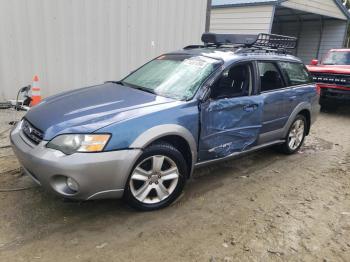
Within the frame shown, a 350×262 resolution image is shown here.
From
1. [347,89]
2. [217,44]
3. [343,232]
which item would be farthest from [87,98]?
[347,89]

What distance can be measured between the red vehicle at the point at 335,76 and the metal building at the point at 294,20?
2.62m

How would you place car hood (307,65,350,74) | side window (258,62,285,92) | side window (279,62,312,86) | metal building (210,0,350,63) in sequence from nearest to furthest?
side window (258,62,285,92)
side window (279,62,312,86)
car hood (307,65,350,74)
metal building (210,0,350,63)

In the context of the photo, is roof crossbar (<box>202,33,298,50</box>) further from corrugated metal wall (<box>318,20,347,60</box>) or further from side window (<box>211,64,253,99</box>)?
corrugated metal wall (<box>318,20,347,60</box>)

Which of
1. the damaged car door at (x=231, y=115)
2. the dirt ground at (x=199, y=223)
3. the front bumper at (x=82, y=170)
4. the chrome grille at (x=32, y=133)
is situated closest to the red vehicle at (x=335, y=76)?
the dirt ground at (x=199, y=223)

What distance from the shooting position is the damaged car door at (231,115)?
3729 mm

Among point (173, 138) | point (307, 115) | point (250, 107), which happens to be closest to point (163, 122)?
point (173, 138)

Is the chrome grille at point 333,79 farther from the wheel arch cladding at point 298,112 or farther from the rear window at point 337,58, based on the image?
the wheel arch cladding at point 298,112

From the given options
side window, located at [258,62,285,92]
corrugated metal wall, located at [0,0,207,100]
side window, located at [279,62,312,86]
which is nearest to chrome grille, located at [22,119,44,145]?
side window, located at [258,62,285,92]

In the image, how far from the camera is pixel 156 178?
3.35 m

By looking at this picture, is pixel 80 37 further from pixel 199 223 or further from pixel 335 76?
pixel 335 76

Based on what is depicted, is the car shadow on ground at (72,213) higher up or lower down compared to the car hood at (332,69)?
lower down

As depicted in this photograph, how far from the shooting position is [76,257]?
269 cm

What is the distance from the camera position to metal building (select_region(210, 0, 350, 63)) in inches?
476

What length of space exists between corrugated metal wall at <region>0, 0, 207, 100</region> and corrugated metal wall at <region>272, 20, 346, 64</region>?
402 inches
